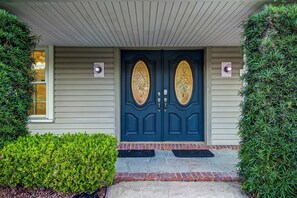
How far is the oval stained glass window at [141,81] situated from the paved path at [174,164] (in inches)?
56.7

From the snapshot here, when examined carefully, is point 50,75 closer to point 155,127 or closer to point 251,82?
point 155,127

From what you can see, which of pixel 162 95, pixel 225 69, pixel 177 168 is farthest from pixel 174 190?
pixel 225 69

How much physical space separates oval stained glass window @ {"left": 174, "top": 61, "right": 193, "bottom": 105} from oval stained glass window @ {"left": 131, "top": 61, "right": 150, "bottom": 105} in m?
0.65

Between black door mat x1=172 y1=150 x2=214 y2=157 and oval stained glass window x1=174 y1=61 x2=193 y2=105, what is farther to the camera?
oval stained glass window x1=174 y1=61 x2=193 y2=105

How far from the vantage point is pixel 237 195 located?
2.94 meters

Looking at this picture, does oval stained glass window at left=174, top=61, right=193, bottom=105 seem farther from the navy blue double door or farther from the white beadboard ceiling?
the white beadboard ceiling

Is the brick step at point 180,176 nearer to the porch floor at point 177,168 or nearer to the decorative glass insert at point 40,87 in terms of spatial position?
the porch floor at point 177,168

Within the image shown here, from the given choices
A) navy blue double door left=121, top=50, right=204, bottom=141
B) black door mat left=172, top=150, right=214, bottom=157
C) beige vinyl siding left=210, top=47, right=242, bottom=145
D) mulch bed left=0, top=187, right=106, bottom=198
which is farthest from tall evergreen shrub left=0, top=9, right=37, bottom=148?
beige vinyl siding left=210, top=47, right=242, bottom=145

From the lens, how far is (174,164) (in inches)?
153

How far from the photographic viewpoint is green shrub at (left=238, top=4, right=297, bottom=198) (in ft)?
8.58

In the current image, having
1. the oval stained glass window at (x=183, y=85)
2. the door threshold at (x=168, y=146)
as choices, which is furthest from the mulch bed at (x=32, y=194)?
the oval stained glass window at (x=183, y=85)

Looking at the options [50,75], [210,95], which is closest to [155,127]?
[210,95]

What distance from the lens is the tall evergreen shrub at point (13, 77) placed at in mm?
2811

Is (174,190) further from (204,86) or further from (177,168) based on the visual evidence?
(204,86)
